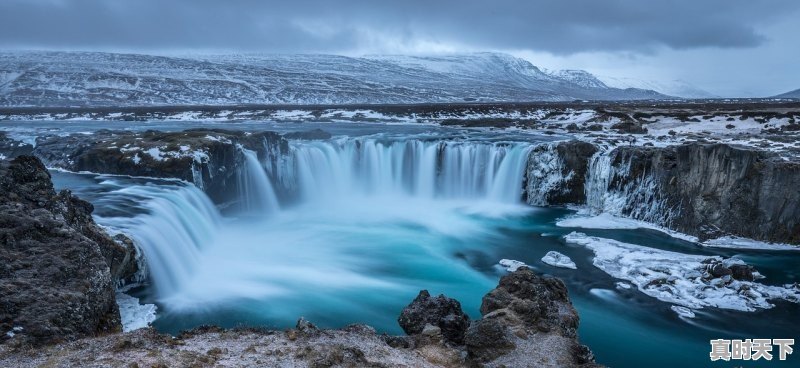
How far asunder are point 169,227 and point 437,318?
950 centimetres

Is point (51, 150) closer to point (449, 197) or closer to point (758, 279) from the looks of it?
point (449, 197)

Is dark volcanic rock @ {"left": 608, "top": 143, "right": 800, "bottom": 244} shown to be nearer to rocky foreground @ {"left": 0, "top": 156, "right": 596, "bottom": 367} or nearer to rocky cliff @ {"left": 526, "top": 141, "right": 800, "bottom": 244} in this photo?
rocky cliff @ {"left": 526, "top": 141, "right": 800, "bottom": 244}

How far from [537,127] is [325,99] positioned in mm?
78077

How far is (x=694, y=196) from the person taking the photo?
20203mm

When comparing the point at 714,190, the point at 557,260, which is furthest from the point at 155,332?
the point at 714,190

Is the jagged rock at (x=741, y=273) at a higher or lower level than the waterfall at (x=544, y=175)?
lower

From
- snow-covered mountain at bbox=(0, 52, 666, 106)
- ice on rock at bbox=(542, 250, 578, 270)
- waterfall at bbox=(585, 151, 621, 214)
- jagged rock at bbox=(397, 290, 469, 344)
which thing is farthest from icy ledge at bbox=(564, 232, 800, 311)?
snow-covered mountain at bbox=(0, 52, 666, 106)

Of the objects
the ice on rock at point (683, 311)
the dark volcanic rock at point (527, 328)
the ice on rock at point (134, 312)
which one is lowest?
the ice on rock at point (683, 311)

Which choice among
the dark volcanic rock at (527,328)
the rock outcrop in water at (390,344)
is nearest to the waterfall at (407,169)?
the dark volcanic rock at (527,328)

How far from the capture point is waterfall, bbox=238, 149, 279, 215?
24.0 meters

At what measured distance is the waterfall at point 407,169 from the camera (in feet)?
89.1

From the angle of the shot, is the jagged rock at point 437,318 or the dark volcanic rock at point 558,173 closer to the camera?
the jagged rock at point 437,318

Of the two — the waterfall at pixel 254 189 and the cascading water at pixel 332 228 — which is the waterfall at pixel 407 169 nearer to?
the cascading water at pixel 332 228

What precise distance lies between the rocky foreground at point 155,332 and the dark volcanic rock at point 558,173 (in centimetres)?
1577
